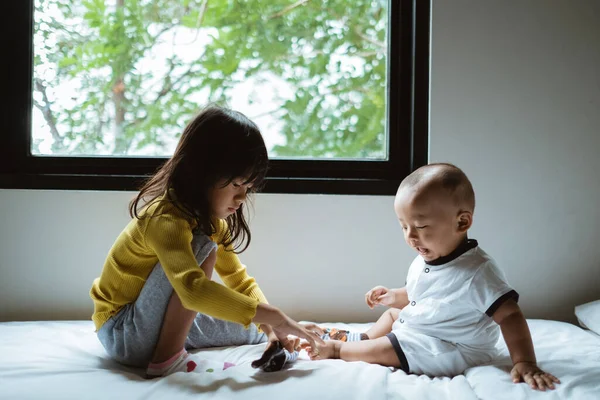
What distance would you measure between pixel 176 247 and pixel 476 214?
0.97m

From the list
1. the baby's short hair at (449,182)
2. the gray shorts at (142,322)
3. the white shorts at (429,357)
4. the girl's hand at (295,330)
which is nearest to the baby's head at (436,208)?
the baby's short hair at (449,182)

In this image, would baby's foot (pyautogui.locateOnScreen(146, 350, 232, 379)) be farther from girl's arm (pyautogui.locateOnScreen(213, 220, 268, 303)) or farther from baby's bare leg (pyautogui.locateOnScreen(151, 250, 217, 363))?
girl's arm (pyautogui.locateOnScreen(213, 220, 268, 303))

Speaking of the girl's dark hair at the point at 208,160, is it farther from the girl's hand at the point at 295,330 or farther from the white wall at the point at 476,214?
the white wall at the point at 476,214

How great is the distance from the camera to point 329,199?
1721mm

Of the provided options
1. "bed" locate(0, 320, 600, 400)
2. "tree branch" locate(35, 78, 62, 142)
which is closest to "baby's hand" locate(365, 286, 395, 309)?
"bed" locate(0, 320, 600, 400)

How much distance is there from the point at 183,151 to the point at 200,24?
736 millimetres

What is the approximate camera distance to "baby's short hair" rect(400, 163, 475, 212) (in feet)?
4.03

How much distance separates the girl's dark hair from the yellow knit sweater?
0.04m

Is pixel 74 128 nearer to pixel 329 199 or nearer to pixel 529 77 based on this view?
pixel 329 199

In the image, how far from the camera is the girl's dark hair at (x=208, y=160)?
1.20 metres

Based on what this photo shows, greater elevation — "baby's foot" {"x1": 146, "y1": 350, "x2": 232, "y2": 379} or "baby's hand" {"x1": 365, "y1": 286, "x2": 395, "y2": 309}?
"baby's hand" {"x1": 365, "y1": 286, "x2": 395, "y2": 309}

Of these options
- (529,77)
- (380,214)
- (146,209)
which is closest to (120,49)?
(146,209)

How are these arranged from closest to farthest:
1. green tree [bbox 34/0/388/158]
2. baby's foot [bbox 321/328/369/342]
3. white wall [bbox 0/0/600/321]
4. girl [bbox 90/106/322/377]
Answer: girl [bbox 90/106/322/377], baby's foot [bbox 321/328/369/342], white wall [bbox 0/0/600/321], green tree [bbox 34/0/388/158]

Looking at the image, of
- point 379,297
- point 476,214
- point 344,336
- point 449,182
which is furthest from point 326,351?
point 476,214
